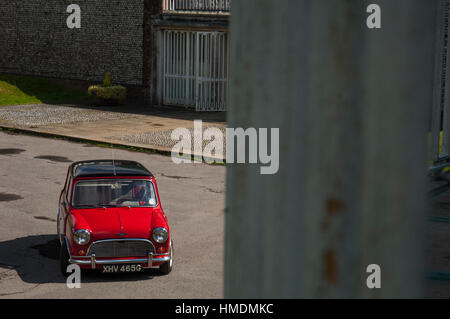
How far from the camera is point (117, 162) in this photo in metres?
11.4

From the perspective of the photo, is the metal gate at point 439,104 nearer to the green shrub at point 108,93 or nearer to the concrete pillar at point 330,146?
the concrete pillar at point 330,146

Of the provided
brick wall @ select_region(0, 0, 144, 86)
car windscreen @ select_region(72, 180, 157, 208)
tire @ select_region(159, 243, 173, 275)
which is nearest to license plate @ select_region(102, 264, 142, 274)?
tire @ select_region(159, 243, 173, 275)

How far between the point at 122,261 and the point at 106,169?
173 centimetres

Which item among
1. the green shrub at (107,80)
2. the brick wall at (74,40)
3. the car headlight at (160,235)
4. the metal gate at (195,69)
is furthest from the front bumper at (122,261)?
the brick wall at (74,40)

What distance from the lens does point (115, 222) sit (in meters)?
9.91

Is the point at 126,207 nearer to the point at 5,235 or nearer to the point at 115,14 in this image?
the point at 5,235

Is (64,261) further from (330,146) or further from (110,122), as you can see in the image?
(110,122)

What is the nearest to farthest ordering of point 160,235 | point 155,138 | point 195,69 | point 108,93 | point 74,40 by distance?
point 160,235 < point 155,138 < point 195,69 < point 108,93 < point 74,40

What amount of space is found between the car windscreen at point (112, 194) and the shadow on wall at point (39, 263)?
0.99 m

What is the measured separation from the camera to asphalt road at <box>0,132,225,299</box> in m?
9.30

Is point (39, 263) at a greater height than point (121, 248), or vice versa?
point (121, 248)

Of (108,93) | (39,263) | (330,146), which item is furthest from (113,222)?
(108,93)

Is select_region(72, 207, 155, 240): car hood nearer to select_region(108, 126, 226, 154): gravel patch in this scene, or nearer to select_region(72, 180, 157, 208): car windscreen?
select_region(72, 180, 157, 208): car windscreen

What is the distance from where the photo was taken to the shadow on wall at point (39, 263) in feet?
32.0
